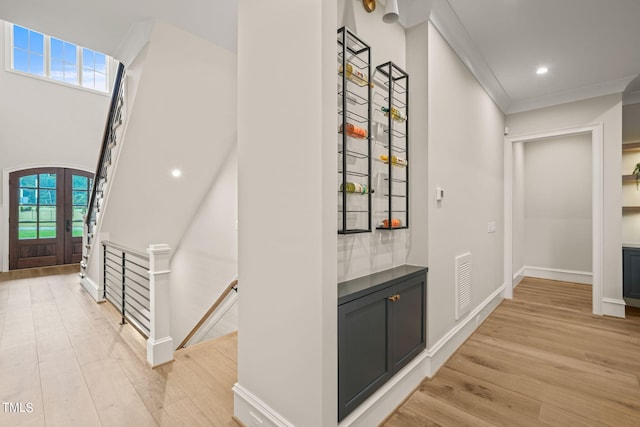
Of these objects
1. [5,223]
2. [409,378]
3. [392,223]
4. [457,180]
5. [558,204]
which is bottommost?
[409,378]

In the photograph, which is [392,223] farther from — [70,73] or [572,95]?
[70,73]

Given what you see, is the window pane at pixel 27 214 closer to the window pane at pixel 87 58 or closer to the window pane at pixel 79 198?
the window pane at pixel 79 198

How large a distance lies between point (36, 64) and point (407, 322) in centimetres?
882

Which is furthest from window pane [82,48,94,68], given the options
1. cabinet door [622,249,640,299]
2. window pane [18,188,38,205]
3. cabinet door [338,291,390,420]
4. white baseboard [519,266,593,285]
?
cabinet door [622,249,640,299]

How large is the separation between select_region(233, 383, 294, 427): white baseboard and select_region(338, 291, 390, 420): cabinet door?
1.09 ft

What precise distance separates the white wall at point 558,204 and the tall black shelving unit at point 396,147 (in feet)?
14.9

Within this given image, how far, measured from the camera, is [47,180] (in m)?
6.36

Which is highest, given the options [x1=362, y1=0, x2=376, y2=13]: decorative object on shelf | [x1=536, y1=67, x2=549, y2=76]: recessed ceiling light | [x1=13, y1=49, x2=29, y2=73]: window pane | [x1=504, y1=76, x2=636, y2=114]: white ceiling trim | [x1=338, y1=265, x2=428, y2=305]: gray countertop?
[x1=13, y1=49, x2=29, y2=73]: window pane

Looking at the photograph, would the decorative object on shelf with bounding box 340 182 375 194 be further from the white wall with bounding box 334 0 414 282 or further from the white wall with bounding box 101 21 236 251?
the white wall with bounding box 101 21 236 251

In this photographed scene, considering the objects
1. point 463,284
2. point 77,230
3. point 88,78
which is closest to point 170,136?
point 463,284

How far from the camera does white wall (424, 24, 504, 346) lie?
7.66ft

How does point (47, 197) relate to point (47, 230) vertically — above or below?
above

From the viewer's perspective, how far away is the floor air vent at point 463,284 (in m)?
2.71

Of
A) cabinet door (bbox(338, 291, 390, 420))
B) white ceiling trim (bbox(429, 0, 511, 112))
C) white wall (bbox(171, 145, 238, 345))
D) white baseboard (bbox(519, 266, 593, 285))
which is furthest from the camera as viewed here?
white baseboard (bbox(519, 266, 593, 285))
